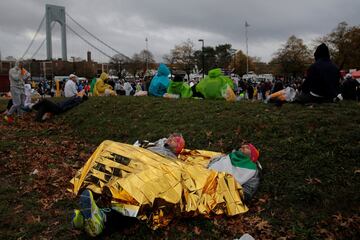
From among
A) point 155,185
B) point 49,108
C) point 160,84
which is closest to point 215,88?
point 160,84

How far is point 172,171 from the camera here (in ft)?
14.8

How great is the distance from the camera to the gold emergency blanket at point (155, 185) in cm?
395

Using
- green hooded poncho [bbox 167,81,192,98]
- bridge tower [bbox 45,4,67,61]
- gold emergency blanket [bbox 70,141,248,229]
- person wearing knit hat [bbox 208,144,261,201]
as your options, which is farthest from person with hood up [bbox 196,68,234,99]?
bridge tower [bbox 45,4,67,61]

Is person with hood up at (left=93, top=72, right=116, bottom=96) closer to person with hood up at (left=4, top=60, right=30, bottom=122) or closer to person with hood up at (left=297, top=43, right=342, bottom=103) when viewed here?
person with hood up at (left=4, top=60, right=30, bottom=122)

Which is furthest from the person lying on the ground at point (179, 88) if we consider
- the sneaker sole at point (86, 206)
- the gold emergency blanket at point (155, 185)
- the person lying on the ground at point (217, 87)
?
the sneaker sole at point (86, 206)

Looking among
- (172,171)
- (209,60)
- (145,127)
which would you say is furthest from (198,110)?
(209,60)

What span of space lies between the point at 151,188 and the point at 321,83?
507 cm

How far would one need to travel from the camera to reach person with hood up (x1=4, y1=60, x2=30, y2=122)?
37.7 feet

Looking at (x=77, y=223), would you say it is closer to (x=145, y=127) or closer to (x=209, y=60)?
(x=145, y=127)

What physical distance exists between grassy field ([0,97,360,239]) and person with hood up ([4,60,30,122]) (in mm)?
2092

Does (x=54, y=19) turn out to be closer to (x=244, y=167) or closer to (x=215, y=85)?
(x=215, y=85)

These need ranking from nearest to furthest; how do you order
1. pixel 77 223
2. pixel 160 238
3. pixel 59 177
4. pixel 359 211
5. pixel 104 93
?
pixel 77 223, pixel 160 238, pixel 359 211, pixel 59 177, pixel 104 93

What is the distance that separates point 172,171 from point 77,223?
4.15 ft

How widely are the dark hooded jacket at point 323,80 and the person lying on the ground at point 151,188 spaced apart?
3.28 m
